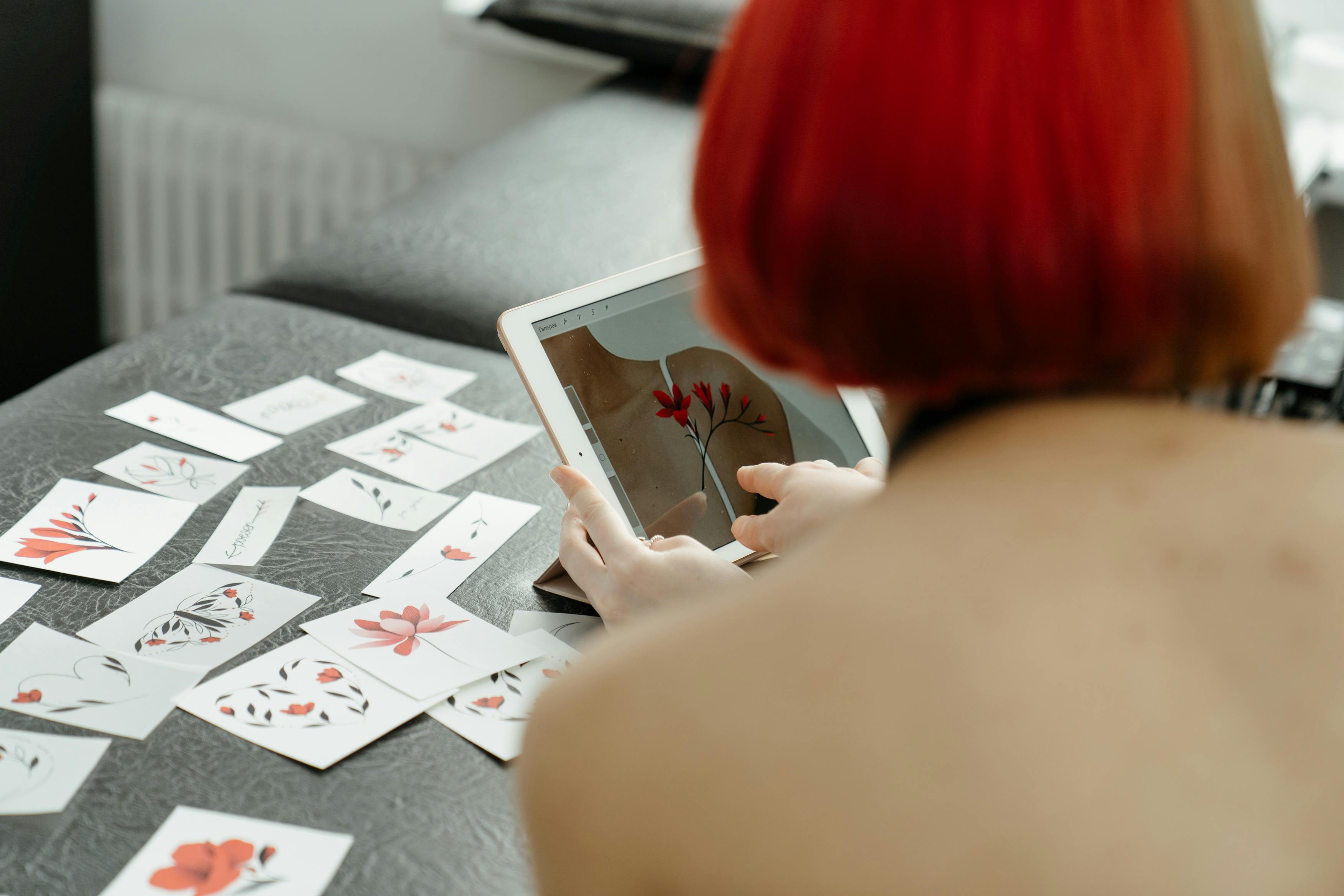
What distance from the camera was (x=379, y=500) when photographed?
0.98m

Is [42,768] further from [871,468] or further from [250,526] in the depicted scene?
[871,468]

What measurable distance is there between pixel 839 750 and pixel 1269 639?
14cm

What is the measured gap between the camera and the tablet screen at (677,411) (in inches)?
35.1

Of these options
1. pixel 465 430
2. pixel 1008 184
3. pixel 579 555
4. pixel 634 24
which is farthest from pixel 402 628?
pixel 634 24

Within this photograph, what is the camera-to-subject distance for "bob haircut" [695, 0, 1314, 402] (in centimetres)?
36

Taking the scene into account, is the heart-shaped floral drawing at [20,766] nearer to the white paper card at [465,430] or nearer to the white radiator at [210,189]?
the white paper card at [465,430]

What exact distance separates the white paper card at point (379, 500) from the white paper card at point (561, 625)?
0.15m

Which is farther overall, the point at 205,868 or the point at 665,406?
the point at 665,406

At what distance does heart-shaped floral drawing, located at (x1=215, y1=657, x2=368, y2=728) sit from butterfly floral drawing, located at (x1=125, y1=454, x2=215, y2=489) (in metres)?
0.29

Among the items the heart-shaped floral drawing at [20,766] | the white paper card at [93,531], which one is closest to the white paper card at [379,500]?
the white paper card at [93,531]

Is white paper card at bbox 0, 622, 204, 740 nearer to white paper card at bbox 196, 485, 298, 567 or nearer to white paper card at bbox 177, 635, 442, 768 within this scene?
white paper card at bbox 177, 635, 442, 768

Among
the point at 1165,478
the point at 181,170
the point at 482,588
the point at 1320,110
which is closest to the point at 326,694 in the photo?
the point at 482,588

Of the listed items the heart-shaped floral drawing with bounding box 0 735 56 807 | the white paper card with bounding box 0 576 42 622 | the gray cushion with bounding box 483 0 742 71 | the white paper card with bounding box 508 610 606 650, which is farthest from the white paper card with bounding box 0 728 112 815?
the gray cushion with bounding box 483 0 742 71

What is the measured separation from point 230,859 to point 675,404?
46 cm
